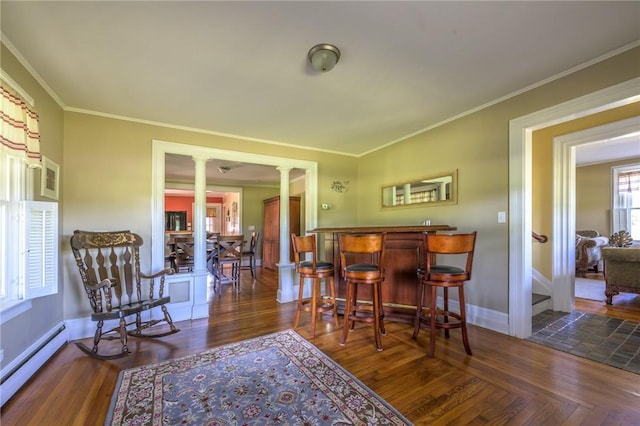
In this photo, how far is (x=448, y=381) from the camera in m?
1.91

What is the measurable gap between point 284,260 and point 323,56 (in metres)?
2.93

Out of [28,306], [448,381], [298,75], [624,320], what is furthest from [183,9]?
[624,320]

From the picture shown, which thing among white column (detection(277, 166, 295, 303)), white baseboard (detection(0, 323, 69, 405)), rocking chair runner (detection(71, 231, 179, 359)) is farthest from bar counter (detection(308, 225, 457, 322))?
white baseboard (detection(0, 323, 69, 405))

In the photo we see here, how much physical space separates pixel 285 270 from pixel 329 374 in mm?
2230

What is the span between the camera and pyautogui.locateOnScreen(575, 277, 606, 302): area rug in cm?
409

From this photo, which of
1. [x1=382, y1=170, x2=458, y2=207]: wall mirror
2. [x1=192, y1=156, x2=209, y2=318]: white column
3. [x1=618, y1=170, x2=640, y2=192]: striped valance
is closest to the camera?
[x1=382, y1=170, x2=458, y2=207]: wall mirror

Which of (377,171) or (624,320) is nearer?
(624,320)

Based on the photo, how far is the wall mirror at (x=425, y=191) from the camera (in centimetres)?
328

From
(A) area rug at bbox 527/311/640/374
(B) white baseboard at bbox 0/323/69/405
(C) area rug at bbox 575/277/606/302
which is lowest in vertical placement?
(C) area rug at bbox 575/277/606/302

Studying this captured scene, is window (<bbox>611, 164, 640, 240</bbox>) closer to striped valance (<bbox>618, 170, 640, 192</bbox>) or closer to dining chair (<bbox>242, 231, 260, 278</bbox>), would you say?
striped valance (<bbox>618, 170, 640, 192</bbox>)

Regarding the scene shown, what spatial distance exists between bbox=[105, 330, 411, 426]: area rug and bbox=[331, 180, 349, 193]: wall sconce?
9.06ft

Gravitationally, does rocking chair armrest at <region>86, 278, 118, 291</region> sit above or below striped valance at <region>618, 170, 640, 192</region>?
below

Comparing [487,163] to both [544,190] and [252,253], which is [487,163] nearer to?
[544,190]

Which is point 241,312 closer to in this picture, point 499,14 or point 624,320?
point 499,14
